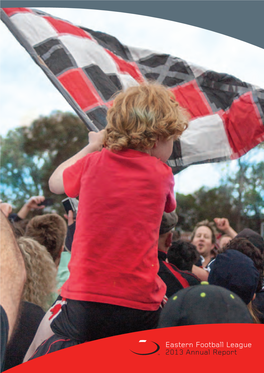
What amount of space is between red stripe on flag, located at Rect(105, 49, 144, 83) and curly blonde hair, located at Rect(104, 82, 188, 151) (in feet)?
1.82

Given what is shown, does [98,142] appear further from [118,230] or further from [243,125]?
[243,125]

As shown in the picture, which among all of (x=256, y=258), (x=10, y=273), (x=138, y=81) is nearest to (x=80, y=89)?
(x=138, y=81)

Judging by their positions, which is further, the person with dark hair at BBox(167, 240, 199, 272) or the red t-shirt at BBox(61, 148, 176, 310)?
the person with dark hair at BBox(167, 240, 199, 272)

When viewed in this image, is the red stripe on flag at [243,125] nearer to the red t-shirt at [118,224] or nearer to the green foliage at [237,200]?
the green foliage at [237,200]

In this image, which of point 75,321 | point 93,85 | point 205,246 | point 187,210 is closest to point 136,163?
point 75,321

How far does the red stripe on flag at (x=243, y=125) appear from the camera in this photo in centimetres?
151

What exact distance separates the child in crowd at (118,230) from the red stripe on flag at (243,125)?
0.63 m

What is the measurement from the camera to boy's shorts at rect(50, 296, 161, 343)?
944 mm

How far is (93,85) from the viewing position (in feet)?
4.71

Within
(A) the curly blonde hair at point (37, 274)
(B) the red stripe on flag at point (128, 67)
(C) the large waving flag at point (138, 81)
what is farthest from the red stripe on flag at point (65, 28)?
(A) the curly blonde hair at point (37, 274)

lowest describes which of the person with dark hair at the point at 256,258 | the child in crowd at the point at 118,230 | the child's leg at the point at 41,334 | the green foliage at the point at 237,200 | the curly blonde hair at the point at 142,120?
the green foliage at the point at 237,200

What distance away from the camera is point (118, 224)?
3.19ft

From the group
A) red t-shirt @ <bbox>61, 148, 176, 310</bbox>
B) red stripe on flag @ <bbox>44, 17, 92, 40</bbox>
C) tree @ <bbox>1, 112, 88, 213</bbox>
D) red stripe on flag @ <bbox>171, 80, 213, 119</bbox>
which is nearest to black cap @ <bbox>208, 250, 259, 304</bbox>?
red t-shirt @ <bbox>61, 148, 176, 310</bbox>

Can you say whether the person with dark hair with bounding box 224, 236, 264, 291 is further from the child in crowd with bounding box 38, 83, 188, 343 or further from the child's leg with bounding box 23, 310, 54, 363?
the child's leg with bounding box 23, 310, 54, 363
